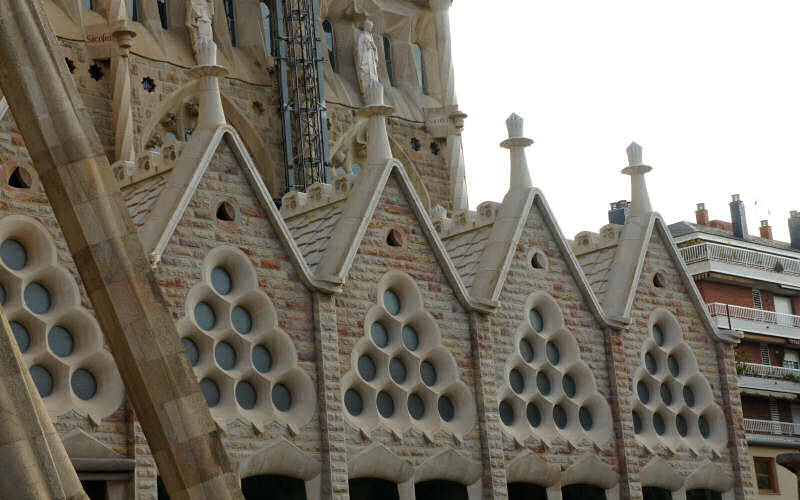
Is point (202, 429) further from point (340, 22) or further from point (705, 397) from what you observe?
point (340, 22)

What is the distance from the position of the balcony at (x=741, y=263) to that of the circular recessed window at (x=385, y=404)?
978 inches

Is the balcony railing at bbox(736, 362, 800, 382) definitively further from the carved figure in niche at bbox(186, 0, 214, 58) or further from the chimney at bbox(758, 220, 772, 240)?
the carved figure in niche at bbox(186, 0, 214, 58)

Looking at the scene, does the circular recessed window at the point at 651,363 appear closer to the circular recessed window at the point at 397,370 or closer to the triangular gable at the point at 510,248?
the triangular gable at the point at 510,248

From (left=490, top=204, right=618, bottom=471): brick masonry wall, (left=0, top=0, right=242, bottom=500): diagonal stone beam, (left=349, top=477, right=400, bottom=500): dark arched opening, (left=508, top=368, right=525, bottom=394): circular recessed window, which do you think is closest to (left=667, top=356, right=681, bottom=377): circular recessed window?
(left=490, top=204, right=618, bottom=471): brick masonry wall

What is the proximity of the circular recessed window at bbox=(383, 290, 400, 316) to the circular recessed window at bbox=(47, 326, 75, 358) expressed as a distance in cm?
618

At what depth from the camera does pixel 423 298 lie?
1026 inches

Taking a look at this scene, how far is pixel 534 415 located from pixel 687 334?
488 cm

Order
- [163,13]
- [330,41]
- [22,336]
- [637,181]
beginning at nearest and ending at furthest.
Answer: [22,336] → [637,181] → [163,13] → [330,41]

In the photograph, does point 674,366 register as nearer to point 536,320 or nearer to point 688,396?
point 688,396

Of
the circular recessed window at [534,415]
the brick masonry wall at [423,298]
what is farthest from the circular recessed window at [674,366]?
the brick masonry wall at [423,298]

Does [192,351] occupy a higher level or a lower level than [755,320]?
lower

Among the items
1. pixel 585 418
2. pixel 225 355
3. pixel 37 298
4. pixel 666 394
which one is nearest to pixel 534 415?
pixel 585 418

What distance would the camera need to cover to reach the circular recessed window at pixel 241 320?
77.0 feet

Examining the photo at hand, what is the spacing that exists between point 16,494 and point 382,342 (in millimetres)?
13917
